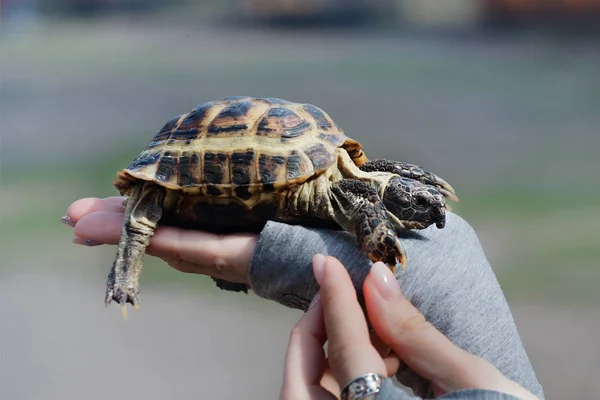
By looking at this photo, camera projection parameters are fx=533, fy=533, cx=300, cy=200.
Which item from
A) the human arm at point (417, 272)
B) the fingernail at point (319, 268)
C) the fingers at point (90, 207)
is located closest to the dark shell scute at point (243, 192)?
the human arm at point (417, 272)

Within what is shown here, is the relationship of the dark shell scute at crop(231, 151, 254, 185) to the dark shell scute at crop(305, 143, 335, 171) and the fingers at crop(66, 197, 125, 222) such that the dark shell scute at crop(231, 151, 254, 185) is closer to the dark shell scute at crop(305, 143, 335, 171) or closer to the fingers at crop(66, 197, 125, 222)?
the dark shell scute at crop(305, 143, 335, 171)

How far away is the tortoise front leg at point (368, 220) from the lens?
3.70 feet

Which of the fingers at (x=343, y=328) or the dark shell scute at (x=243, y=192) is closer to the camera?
the fingers at (x=343, y=328)

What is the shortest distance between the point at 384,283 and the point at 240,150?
52 centimetres

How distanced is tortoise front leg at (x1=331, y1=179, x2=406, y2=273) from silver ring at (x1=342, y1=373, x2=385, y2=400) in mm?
329

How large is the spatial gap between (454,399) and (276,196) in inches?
26.1

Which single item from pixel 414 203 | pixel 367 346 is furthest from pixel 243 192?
pixel 367 346

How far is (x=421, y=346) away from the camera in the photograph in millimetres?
925

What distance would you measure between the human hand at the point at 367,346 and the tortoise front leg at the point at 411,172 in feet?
1.51

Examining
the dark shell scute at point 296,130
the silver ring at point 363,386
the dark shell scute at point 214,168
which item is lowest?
the silver ring at point 363,386

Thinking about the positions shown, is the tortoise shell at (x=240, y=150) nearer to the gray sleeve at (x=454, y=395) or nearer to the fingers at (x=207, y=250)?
the fingers at (x=207, y=250)

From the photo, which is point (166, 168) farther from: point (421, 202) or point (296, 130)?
point (421, 202)

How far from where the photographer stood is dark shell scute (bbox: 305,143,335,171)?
1.32 metres

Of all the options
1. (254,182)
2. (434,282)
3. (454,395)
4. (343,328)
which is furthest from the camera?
(254,182)
